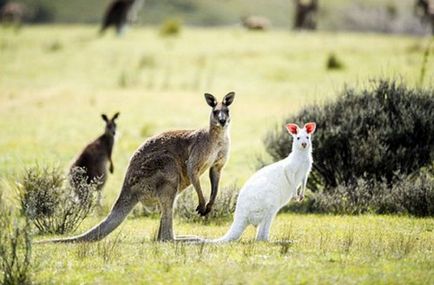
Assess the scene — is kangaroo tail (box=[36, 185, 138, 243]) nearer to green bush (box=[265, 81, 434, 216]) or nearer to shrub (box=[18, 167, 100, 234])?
shrub (box=[18, 167, 100, 234])

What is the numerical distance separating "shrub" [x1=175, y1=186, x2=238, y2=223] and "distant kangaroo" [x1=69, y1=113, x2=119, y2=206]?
1511 millimetres

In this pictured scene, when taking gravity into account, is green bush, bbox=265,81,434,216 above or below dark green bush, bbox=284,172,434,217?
above

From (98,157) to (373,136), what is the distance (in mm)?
5160

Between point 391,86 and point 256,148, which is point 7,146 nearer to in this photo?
point 256,148

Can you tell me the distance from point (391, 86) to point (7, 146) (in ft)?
38.1

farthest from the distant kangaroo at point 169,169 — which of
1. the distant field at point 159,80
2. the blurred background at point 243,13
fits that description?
the blurred background at point 243,13

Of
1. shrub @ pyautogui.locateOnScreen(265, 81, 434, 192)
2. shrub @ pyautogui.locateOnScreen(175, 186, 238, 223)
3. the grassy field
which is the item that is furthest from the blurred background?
shrub @ pyautogui.locateOnScreen(175, 186, 238, 223)

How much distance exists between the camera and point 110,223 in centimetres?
1172

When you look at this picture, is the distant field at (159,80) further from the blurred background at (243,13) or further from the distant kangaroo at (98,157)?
the blurred background at (243,13)

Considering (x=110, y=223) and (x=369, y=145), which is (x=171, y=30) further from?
(x=110, y=223)

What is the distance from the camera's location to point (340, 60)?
1471 inches

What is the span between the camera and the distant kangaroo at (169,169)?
38.2 ft

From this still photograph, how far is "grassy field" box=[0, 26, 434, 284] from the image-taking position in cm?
962

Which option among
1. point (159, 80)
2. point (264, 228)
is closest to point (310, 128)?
point (264, 228)
